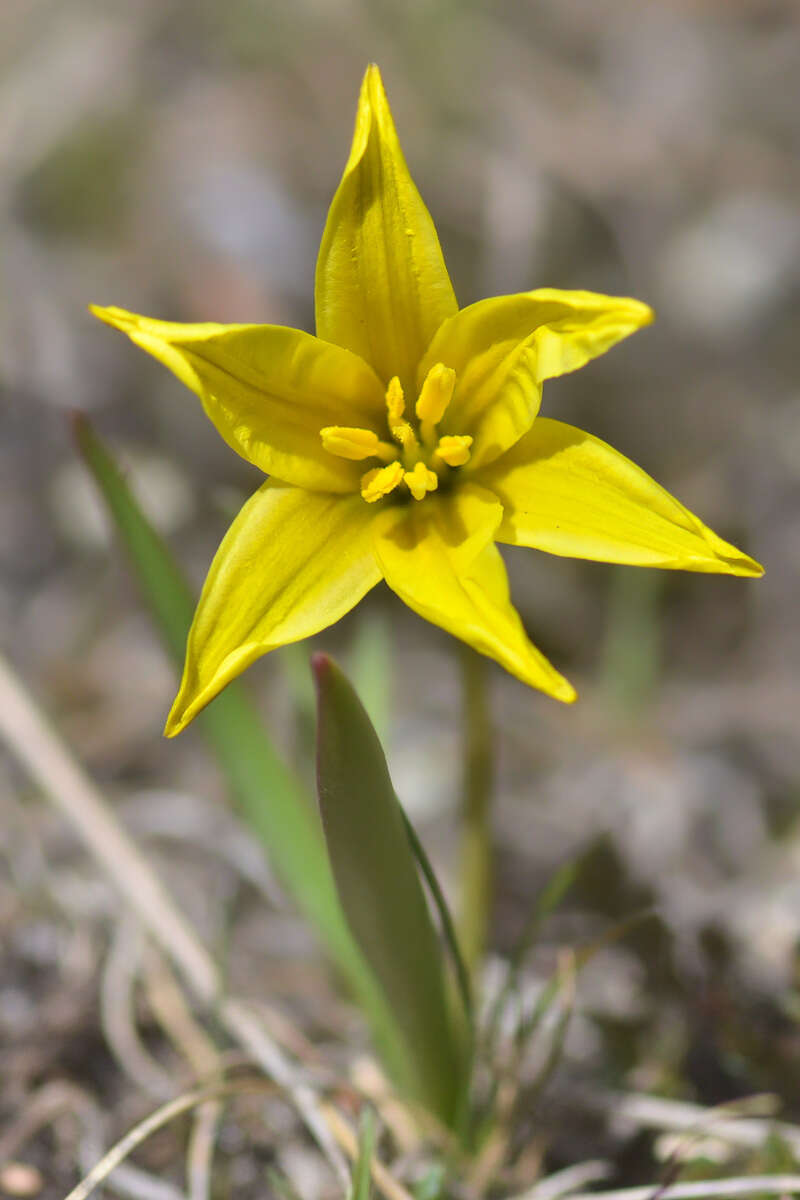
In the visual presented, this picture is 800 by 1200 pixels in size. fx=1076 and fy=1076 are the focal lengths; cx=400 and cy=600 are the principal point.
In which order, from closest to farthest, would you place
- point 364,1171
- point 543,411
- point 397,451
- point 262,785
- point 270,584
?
point 270,584
point 364,1171
point 397,451
point 262,785
point 543,411

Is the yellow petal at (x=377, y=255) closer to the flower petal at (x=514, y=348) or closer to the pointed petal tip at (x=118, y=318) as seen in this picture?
the flower petal at (x=514, y=348)

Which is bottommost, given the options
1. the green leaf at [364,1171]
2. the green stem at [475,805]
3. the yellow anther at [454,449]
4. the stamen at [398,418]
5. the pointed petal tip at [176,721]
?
the green leaf at [364,1171]

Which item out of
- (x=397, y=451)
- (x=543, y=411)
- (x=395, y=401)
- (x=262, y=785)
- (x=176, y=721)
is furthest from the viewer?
(x=543, y=411)

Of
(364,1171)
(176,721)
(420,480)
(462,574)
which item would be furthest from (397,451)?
(364,1171)

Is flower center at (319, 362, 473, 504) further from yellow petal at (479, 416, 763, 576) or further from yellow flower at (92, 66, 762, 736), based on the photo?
yellow petal at (479, 416, 763, 576)

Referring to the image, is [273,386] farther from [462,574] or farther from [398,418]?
[462,574]

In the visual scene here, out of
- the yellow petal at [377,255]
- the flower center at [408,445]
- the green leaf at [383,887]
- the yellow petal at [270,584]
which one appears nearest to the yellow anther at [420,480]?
the flower center at [408,445]

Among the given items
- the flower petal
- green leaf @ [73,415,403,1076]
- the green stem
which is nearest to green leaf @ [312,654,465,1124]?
green leaf @ [73,415,403,1076]
